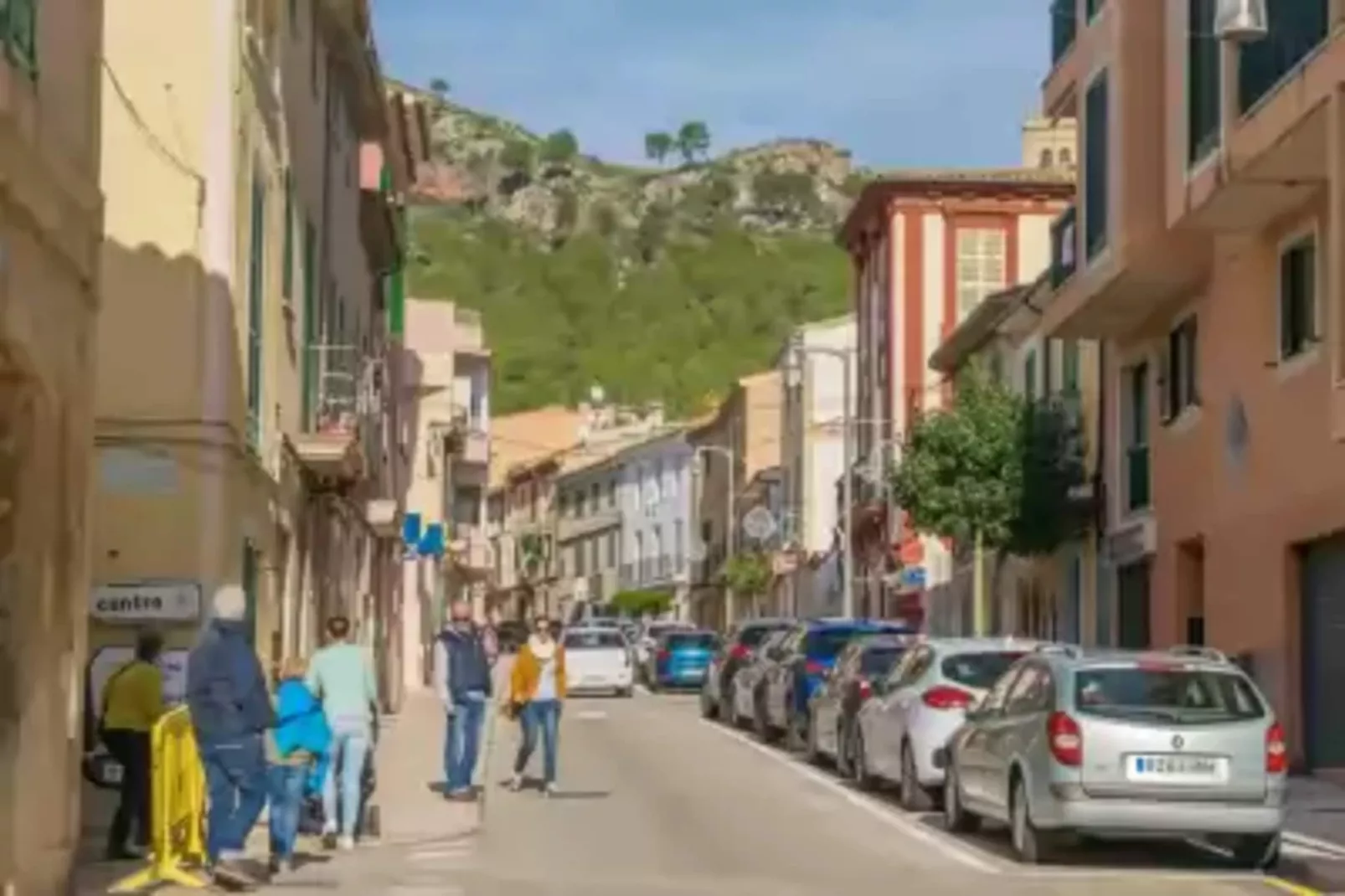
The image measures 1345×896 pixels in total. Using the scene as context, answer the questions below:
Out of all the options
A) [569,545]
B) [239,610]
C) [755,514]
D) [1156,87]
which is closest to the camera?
[239,610]

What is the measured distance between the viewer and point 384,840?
65.2 feet

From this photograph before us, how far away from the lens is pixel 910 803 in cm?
2333

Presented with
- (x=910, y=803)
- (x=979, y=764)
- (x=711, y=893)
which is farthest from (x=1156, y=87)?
(x=711, y=893)

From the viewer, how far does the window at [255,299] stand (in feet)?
77.0

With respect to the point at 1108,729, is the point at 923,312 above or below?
above

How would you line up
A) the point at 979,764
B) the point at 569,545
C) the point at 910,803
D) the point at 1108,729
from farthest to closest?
the point at 569,545
the point at 910,803
the point at 979,764
the point at 1108,729

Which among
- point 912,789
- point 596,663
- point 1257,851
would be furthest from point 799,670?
point 596,663

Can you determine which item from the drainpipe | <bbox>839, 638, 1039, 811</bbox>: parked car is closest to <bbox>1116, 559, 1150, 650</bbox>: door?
<bbox>839, 638, 1039, 811</bbox>: parked car

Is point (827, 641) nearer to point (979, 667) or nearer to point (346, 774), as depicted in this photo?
point (979, 667)

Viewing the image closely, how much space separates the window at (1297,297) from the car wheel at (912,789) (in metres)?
6.19

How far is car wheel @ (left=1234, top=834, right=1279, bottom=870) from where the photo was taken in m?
18.1

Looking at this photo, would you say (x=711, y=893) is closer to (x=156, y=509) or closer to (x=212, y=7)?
(x=156, y=509)

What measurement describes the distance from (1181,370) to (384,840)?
1609 cm

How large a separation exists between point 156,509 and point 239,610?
204 inches
